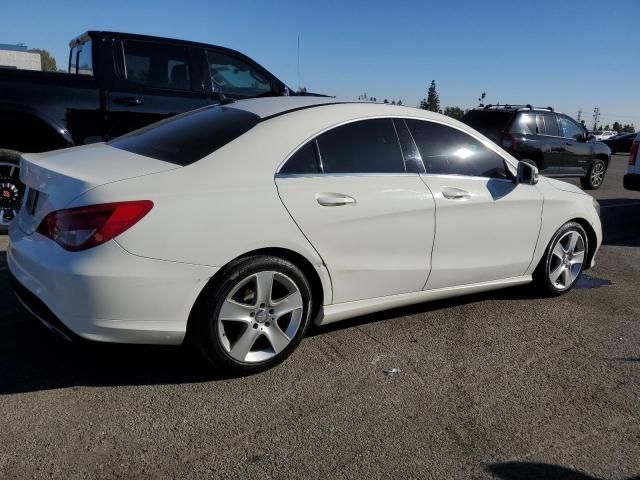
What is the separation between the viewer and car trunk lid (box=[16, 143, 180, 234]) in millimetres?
2842

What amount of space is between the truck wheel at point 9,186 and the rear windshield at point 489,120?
8.17 m

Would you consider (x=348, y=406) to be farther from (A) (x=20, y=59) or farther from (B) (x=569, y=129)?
(A) (x=20, y=59)

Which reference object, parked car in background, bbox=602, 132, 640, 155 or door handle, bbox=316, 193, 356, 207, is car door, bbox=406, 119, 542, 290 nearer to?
door handle, bbox=316, 193, 356, 207

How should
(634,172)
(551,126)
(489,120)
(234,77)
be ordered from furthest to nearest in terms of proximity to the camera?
(551,126) < (489,120) < (634,172) < (234,77)

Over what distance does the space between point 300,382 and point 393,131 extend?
1733 millimetres

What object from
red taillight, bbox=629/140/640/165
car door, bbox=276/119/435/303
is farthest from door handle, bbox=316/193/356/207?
red taillight, bbox=629/140/640/165

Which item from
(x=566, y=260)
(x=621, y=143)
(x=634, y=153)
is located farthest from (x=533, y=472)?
(x=621, y=143)

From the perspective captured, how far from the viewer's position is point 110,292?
272 centimetres

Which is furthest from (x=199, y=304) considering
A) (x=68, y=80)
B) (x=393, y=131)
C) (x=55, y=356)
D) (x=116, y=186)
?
(x=68, y=80)

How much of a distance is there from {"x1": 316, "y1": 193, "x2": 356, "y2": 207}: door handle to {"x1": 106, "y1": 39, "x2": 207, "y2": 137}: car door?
11.8ft

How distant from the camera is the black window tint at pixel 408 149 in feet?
12.4

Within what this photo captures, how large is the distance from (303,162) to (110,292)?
4.27ft

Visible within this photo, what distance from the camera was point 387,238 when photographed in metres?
3.57

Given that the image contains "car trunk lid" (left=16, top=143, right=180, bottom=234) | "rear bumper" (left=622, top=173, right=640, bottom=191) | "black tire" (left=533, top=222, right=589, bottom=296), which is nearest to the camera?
"car trunk lid" (left=16, top=143, right=180, bottom=234)
